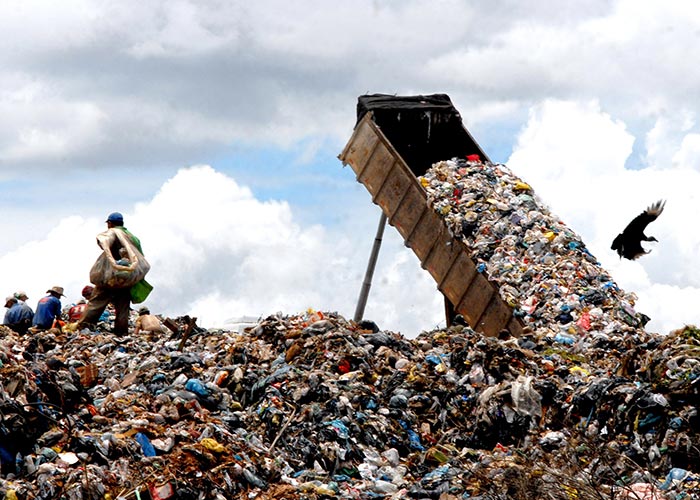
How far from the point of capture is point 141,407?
7.24 metres

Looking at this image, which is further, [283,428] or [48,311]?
[48,311]

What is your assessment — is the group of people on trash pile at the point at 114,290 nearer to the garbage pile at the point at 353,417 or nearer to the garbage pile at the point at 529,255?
the garbage pile at the point at 353,417

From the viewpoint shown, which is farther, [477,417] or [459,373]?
[459,373]

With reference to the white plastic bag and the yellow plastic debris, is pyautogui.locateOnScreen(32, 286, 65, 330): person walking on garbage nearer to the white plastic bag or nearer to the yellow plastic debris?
the white plastic bag

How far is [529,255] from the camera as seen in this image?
1064cm

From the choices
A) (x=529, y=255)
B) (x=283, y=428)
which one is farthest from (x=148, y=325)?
(x=283, y=428)

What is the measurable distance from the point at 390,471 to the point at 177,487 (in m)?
1.62

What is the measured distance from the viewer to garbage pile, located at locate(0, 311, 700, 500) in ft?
19.2

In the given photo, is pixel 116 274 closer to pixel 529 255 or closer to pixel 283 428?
pixel 283 428

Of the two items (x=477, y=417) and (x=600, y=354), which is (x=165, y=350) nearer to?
(x=477, y=417)

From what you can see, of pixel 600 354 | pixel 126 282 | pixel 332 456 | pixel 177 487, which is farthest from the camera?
pixel 126 282

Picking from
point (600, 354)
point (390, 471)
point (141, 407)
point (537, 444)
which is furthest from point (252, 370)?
point (600, 354)

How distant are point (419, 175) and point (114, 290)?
4.27 m

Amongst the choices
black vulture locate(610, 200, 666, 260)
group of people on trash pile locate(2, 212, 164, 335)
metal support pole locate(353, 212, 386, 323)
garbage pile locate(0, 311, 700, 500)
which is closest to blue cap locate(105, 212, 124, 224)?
group of people on trash pile locate(2, 212, 164, 335)
